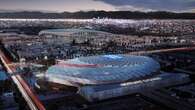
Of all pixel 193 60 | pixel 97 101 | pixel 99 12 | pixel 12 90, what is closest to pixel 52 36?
pixel 193 60

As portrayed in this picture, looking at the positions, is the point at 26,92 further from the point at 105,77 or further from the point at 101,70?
the point at 105,77

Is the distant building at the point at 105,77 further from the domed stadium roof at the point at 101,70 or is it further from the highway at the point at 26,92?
the highway at the point at 26,92

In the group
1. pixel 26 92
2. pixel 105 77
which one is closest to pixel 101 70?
pixel 105 77

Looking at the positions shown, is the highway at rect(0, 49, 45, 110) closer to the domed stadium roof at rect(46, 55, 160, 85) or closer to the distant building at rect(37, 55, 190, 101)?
the distant building at rect(37, 55, 190, 101)

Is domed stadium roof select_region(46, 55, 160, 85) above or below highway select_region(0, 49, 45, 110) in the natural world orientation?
above

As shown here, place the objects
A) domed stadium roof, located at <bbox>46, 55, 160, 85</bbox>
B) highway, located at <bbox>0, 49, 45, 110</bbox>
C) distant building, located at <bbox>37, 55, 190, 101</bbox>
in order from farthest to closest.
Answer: domed stadium roof, located at <bbox>46, 55, 160, 85</bbox> < distant building, located at <bbox>37, 55, 190, 101</bbox> < highway, located at <bbox>0, 49, 45, 110</bbox>

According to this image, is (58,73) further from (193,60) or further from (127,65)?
(193,60)

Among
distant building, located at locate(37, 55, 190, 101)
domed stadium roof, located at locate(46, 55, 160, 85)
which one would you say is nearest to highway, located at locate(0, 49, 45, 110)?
distant building, located at locate(37, 55, 190, 101)

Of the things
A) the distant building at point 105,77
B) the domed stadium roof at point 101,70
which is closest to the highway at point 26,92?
the distant building at point 105,77
